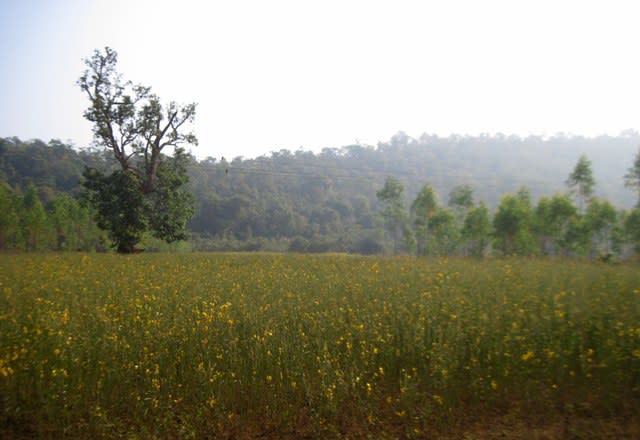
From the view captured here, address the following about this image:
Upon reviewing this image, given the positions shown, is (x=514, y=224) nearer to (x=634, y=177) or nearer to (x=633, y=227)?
(x=633, y=227)

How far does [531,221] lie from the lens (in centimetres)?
3159

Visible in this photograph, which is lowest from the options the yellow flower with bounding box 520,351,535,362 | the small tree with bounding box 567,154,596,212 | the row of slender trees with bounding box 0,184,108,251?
the row of slender trees with bounding box 0,184,108,251

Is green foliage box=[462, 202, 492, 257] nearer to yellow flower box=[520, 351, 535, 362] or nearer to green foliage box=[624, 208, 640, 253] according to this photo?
green foliage box=[624, 208, 640, 253]

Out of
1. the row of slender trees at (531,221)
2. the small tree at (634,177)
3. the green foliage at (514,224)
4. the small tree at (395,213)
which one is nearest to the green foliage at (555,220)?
the row of slender trees at (531,221)

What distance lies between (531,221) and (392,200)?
657 inches

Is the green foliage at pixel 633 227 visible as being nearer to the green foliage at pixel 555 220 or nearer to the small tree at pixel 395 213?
the green foliage at pixel 555 220

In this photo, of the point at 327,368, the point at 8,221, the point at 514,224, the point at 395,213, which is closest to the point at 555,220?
the point at 514,224

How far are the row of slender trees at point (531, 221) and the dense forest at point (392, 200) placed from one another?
0.38ft

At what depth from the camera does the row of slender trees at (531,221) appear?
909 inches

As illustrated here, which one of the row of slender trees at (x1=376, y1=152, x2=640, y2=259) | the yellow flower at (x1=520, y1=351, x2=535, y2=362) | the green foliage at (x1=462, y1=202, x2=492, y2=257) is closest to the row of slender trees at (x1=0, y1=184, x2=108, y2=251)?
the row of slender trees at (x1=376, y1=152, x2=640, y2=259)

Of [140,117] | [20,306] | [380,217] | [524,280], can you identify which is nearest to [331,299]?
[524,280]

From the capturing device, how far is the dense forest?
28.0 m

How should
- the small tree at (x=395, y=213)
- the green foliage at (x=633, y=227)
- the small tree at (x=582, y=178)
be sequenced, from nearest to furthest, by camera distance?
the green foliage at (x=633, y=227) → the small tree at (x=582, y=178) → the small tree at (x=395, y=213)

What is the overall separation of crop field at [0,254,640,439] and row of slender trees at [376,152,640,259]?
41.2 feet
